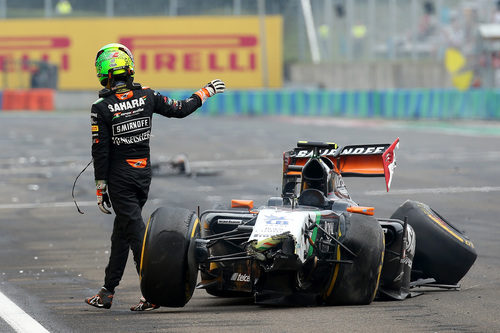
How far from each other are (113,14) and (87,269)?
4629cm

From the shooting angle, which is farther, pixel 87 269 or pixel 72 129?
pixel 72 129

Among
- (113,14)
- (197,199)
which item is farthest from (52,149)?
(113,14)

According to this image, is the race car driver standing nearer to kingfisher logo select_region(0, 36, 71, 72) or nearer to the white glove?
→ the white glove

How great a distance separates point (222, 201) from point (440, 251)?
738 cm

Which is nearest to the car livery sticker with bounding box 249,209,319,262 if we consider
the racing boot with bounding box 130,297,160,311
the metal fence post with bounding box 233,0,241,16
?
the racing boot with bounding box 130,297,160,311

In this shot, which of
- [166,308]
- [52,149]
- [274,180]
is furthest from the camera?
[52,149]

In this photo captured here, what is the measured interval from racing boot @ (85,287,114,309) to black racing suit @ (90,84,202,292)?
0.08 meters

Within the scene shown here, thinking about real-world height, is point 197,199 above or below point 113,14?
below

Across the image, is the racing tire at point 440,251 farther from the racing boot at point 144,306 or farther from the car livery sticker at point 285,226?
the racing boot at point 144,306

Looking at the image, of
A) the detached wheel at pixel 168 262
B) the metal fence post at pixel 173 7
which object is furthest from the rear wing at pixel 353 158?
the metal fence post at pixel 173 7

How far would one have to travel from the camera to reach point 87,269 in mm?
10133

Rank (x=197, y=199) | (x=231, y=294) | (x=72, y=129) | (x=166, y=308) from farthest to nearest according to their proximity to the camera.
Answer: (x=72, y=129) < (x=197, y=199) < (x=231, y=294) < (x=166, y=308)

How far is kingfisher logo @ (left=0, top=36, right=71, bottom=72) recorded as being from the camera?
53.4 metres

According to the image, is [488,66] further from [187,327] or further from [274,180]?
[187,327]
